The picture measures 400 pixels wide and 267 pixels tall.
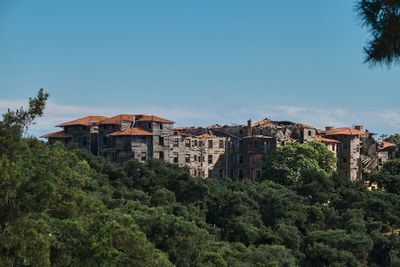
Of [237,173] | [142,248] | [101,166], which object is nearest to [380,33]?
[142,248]

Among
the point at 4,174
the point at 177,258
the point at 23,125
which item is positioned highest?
the point at 23,125

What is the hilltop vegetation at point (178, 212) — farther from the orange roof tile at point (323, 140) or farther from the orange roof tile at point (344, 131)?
the orange roof tile at point (344, 131)

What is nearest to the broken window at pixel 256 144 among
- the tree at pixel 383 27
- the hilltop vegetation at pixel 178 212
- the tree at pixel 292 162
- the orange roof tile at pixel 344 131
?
the tree at pixel 292 162

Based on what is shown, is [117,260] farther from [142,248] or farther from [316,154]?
[316,154]

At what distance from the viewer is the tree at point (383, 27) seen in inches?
500

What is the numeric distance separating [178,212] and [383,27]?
40694mm

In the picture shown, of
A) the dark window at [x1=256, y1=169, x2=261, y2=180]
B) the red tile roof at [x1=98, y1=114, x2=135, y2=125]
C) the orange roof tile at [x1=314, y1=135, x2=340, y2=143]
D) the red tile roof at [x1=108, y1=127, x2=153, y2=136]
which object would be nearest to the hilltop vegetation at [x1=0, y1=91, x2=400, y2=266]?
the dark window at [x1=256, y1=169, x2=261, y2=180]

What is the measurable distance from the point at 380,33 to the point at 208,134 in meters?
70.1

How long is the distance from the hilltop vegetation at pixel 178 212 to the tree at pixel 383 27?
9837mm

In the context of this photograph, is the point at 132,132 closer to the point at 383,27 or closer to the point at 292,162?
the point at 292,162

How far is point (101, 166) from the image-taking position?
6128 cm

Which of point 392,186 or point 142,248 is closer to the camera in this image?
point 142,248

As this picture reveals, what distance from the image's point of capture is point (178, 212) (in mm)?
52500

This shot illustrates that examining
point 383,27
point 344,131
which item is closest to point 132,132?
point 344,131
